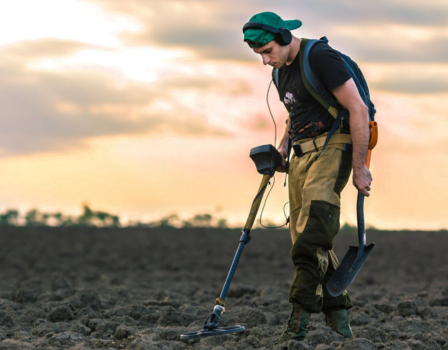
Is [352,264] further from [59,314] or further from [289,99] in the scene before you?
[59,314]

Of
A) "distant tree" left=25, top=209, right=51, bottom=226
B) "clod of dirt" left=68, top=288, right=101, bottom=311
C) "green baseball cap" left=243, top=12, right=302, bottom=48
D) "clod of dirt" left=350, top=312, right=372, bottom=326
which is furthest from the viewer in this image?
"distant tree" left=25, top=209, right=51, bottom=226

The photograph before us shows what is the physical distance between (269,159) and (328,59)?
0.86m

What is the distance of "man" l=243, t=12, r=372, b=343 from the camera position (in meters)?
4.70

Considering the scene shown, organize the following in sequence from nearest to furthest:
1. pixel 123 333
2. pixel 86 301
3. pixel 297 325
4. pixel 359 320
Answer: pixel 297 325 < pixel 123 333 < pixel 359 320 < pixel 86 301

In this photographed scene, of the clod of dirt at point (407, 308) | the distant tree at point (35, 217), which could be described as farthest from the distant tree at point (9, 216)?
the clod of dirt at point (407, 308)

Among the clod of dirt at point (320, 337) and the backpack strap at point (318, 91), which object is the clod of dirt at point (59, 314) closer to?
the clod of dirt at point (320, 337)

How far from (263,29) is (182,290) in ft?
16.9

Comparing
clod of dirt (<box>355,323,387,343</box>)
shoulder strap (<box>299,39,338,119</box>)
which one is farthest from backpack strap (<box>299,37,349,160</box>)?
clod of dirt (<box>355,323,387,343</box>)

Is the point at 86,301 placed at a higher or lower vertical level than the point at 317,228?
lower

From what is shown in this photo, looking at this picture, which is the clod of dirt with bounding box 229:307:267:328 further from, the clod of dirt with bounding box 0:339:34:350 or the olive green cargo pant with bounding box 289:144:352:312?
the clod of dirt with bounding box 0:339:34:350

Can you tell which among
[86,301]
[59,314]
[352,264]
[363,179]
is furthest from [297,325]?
[86,301]

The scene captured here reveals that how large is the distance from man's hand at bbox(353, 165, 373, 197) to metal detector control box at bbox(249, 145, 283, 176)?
0.60m

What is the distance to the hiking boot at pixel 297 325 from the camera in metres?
4.79

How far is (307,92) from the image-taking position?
4.82 metres
